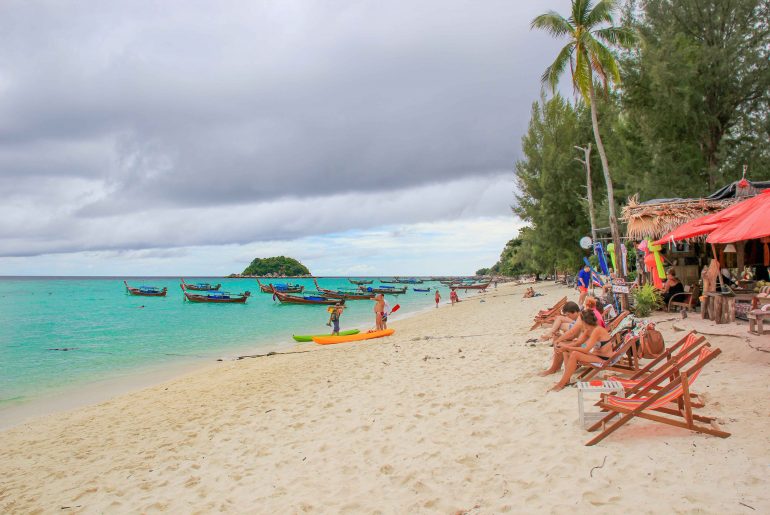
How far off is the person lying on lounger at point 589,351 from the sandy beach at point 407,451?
36cm

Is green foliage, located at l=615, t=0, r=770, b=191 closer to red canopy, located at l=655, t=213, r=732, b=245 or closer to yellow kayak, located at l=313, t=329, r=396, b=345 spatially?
red canopy, located at l=655, t=213, r=732, b=245

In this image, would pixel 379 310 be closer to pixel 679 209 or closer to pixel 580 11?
pixel 679 209

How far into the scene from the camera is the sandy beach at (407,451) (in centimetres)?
358

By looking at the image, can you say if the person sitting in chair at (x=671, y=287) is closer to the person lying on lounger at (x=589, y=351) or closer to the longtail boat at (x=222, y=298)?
the person lying on lounger at (x=589, y=351)

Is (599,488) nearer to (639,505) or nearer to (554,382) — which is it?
(639,505)

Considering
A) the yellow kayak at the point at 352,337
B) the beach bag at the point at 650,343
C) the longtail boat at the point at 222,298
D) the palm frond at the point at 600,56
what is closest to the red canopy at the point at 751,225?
the beach bag at the point at 650,343

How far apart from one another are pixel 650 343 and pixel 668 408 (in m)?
2.43

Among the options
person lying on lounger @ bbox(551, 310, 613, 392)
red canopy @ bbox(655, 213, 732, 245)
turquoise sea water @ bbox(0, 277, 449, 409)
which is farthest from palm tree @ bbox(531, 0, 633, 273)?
turquoise sea water @ bbox(0, 277, 449, 409)

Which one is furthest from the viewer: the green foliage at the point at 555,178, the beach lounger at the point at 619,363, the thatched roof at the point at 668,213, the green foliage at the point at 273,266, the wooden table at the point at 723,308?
the green foliage at the point at 273,266

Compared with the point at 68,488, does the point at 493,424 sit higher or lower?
higher

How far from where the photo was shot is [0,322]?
3747 centimetres

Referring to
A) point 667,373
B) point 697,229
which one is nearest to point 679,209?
point 697,229

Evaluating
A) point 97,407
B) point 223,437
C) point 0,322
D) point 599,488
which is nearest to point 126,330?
point 0,322

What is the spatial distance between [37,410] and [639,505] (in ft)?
42.4
